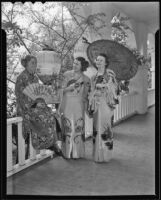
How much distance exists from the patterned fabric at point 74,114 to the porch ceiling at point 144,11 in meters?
0.78

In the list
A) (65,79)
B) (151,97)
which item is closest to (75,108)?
(65,79)

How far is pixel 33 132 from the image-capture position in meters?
3.44

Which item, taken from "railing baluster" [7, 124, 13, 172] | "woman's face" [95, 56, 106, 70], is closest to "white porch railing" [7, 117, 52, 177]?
"railing baluster" [7, 124, 13, 172]

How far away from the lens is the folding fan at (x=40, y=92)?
3385mm

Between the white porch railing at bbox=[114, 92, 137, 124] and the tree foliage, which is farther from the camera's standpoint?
the white porch railing at bbox=[114, 92, 137, 124]

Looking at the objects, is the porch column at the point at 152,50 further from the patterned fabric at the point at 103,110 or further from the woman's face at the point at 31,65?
the woman's face at the point at 31,65

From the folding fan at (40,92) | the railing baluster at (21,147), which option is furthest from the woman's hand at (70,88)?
the railing baluster at (21,147)

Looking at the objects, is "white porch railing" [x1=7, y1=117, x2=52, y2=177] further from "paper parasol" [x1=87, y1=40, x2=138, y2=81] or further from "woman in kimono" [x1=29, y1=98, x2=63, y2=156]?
"paper parasol" [x1=87, y1=40, x2=138, y2=81]

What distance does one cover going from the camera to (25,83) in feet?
11.1

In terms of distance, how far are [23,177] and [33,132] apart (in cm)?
47

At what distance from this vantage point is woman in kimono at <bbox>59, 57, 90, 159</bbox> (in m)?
3.38

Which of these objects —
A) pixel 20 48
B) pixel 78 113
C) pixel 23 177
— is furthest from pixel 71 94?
pixel 23 177

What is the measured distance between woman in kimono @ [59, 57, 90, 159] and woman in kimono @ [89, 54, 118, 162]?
9 centimetres
